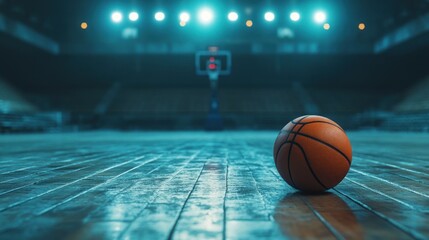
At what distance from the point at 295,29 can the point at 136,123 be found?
13.6 m

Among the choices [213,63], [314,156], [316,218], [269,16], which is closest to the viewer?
[316,218]

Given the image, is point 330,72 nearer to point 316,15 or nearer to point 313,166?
point 316,15

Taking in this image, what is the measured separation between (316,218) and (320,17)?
86.3 feet

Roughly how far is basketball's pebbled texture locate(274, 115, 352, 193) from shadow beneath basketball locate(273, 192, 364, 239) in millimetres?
126

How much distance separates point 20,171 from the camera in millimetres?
4625

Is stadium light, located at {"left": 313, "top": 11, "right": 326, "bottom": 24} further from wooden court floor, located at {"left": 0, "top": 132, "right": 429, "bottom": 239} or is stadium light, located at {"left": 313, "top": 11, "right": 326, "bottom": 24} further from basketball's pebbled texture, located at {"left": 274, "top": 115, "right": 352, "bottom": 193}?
basketball's pebbled texture, located at {"left": 274, "top": 115, "right": 352, "bottom": 193}

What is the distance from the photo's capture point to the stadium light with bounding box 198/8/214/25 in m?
26.8

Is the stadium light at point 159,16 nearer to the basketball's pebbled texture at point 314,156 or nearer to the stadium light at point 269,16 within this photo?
the stadium light at point 269,16

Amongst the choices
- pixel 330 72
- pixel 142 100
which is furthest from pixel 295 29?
pixel 142 100

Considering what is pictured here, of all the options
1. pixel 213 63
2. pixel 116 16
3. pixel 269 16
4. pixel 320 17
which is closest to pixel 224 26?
pixel 269 16

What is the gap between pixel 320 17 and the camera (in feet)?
87.4

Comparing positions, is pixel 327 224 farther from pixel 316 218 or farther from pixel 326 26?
pixel 326 26

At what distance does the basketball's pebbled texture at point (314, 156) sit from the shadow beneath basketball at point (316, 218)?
5.0 inches

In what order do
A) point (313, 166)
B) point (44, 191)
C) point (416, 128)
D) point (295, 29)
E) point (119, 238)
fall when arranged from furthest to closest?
1. point (295, 29)
2. point (416, 128)
3. point (44, 191)
4. point (313, 166)
5. point (119, 238)
